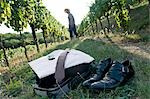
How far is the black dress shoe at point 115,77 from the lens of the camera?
5934mm

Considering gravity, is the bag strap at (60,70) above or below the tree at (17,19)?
below

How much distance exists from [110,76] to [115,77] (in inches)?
3.8

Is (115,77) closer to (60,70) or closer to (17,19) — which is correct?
(60,70)

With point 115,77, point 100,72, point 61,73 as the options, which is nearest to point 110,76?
point 115,77

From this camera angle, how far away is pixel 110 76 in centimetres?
609

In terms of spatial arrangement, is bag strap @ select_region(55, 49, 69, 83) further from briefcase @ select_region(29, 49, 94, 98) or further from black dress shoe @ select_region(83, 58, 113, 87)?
black dress shoe @ select_region(83, 58, 113, 87)

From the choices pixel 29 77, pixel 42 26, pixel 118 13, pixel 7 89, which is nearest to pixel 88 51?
pixel 29 77

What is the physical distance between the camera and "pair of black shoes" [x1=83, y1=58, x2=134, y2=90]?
595cm

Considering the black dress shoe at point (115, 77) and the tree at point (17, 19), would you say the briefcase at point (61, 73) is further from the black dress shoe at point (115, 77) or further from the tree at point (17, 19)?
the tree at point (17, 19)

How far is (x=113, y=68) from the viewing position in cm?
617

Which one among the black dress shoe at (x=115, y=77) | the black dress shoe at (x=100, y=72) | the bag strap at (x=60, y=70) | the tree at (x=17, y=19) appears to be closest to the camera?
the black dress shoe at (x=115, y=77)

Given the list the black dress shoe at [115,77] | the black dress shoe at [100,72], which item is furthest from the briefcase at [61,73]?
the black dress shoe at [115,77]

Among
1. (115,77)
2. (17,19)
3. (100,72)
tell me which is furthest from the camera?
(17,19)

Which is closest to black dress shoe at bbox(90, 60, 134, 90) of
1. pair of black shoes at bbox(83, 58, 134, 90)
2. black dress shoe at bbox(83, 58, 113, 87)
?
pair of black shoes at bbox(83, 58, 134, 90)
